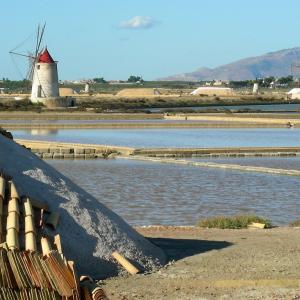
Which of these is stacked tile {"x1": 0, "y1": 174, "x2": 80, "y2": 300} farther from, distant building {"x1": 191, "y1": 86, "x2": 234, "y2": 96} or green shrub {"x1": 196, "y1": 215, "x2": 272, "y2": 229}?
distant building {"x1": 191, "y1": 86, "x2": 234, "y2": 96}

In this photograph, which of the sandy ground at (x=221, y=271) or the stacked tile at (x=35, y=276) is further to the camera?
the sandy ground at (x=221, y=271)

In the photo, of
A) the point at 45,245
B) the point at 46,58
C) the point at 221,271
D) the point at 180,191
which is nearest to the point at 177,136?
the point at 180,191

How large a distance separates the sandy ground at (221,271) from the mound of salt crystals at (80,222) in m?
0.18

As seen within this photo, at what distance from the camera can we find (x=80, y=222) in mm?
6574

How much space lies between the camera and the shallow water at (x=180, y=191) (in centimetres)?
1177

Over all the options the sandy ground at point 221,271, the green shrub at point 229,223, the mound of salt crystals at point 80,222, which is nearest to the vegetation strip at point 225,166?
the green shrub at point 229,223

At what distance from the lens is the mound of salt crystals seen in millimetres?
6379

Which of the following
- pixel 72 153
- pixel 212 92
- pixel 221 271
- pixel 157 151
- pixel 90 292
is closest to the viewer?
pixel 90 292

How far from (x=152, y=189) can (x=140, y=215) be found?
3119 millimetres

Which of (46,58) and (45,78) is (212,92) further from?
(45,78)

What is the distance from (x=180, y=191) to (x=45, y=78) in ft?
112

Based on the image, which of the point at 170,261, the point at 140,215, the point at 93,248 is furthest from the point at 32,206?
the point at 140,215

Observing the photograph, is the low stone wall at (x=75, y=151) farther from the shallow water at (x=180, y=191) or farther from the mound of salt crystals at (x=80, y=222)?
the mound of salt crystals at (x=80, y=222)

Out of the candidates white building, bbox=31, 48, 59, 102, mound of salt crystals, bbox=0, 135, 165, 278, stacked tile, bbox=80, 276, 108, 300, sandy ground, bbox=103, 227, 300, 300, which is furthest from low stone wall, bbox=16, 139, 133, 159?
white building, bbox=31, 48, 59, 102
